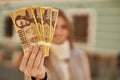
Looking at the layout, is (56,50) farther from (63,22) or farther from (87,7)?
(87,7)

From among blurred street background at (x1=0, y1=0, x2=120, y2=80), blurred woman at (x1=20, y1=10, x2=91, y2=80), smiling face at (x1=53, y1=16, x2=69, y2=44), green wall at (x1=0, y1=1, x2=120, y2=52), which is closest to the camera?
blurred woman at (x1=20, y1=10, x2=91, y2=80)

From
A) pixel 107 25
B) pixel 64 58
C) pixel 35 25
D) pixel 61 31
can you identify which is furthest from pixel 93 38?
pixel 35 25

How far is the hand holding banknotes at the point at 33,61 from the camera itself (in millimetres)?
946

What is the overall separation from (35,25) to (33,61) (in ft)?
0.32

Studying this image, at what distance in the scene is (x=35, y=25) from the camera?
3.17ft

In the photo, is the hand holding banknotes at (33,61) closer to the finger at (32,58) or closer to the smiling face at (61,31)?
the finger at (32,58)

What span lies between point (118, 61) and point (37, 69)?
321 centimetres

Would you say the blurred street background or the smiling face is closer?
the smiling face

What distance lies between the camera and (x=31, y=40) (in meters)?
0.97

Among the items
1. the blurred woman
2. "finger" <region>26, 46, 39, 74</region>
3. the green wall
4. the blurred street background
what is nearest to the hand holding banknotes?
"finger" <region>26, 46, 39, 74</region>

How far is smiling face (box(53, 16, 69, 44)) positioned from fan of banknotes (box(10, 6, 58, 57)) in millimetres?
1128

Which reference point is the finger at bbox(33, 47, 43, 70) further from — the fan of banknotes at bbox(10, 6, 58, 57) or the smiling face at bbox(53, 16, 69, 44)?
the smiling face at bbox(53, 16, 69, 44)

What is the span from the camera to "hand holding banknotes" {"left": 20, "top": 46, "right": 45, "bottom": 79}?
95 centimetres

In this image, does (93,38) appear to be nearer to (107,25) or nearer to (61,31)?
(107,25)
